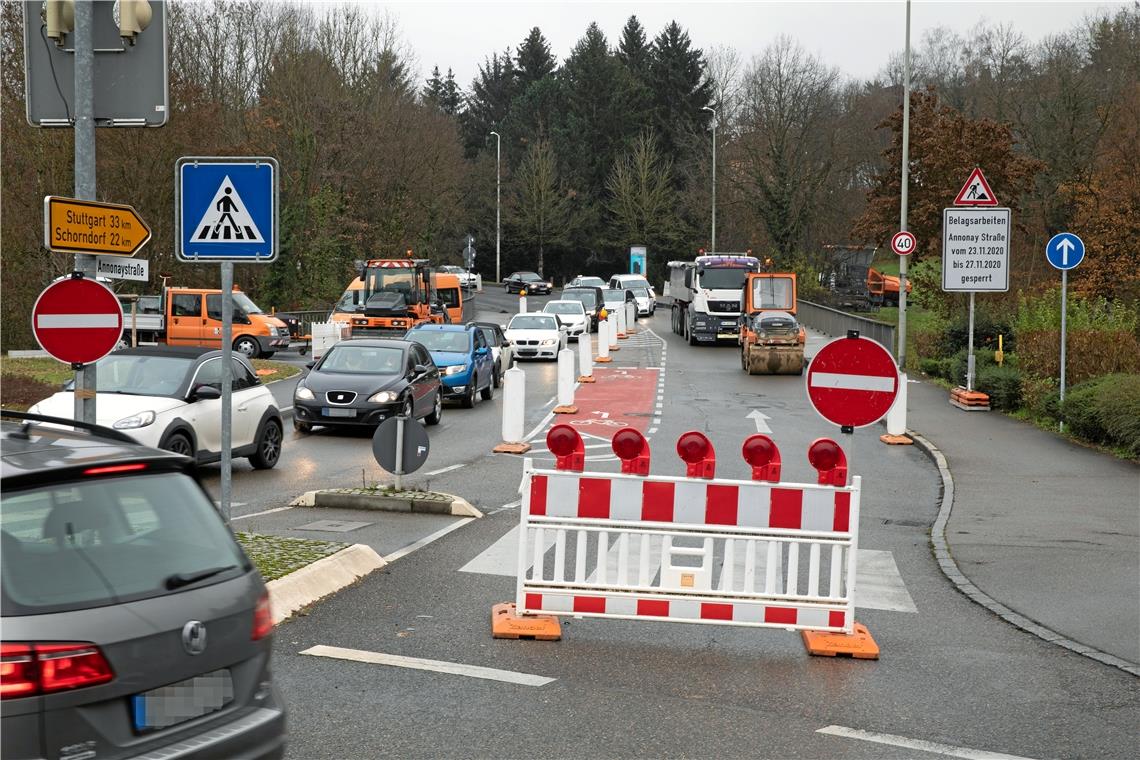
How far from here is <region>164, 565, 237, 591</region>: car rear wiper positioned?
14.8ft

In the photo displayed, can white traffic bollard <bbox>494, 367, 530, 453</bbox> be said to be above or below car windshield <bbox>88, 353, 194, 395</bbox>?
below

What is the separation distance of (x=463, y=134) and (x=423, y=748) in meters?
115

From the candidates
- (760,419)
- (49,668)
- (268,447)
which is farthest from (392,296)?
(49,668)

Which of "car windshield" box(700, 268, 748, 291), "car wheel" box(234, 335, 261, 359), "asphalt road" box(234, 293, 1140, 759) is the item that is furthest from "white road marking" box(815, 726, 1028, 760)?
"car windshield" box(700, 268, 748, 291)

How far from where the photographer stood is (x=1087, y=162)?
50.9 meters

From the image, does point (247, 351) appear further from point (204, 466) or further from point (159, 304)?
point (204, 466)

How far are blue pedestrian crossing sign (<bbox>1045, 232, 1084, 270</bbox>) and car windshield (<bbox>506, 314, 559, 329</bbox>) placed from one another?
67.9ft

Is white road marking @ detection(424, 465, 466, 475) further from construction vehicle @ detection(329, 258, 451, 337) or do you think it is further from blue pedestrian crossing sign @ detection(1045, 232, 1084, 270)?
construction vehicle @ detection(329, 258, 451, 337)

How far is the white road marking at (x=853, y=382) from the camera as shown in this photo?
30.3 ft

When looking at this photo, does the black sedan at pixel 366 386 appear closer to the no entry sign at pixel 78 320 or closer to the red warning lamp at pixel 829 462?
the no entry sign at pixel 78 320

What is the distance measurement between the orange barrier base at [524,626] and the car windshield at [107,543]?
3428 millimetres

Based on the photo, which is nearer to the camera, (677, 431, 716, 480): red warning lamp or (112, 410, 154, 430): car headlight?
(677, 431, 716, 480): red warning lamp

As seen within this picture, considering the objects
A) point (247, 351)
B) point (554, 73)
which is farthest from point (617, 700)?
point (554, 73)

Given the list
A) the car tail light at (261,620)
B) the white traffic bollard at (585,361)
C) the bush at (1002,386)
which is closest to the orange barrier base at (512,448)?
the bush at (1002,386)
